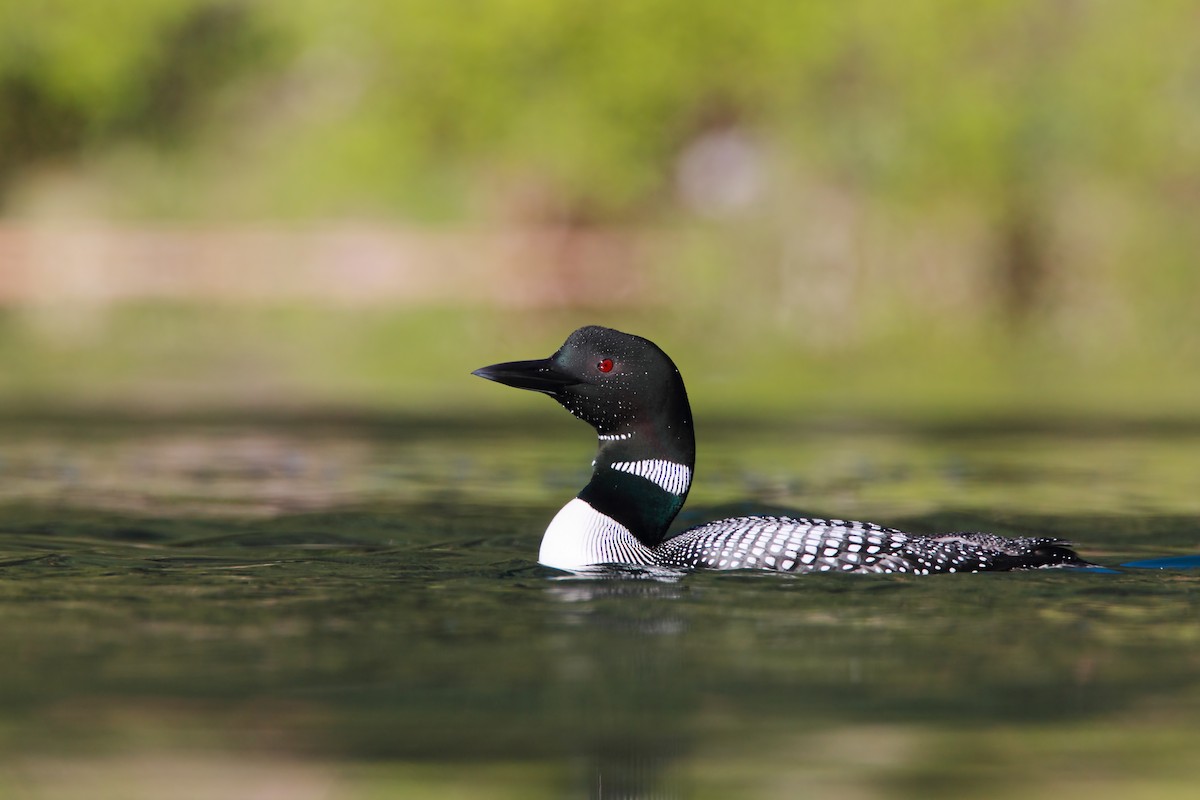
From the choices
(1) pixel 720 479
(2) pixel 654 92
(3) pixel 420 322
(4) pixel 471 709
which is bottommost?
(4) pixel 471 709

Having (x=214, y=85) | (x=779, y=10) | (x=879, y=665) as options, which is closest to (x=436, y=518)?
(x=879, y=665)

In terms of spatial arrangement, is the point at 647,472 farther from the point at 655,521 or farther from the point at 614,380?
the point at 614,380

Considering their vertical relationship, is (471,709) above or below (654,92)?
below

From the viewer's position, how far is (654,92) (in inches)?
1259

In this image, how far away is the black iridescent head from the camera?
19.9 feet

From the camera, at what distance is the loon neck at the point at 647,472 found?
6094mm

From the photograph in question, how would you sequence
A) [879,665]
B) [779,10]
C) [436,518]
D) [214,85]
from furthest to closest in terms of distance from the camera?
[214,85] → [779,10] → [436,518] → [879,665]

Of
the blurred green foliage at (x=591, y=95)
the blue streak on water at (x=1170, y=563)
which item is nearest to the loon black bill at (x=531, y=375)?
the blue streak on water at (x=1170, y=563)

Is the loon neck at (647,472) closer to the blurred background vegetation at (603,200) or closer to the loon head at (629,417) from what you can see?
the loon head at (629,417)

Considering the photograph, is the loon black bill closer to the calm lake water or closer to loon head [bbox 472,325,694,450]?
loon head [bbox 472,325,694,450]

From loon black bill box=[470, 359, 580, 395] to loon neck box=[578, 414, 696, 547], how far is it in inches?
9.3

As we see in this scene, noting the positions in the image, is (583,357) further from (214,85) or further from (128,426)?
(214,85)

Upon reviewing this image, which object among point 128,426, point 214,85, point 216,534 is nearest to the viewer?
point 216,534

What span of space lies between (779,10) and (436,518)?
24187mm
